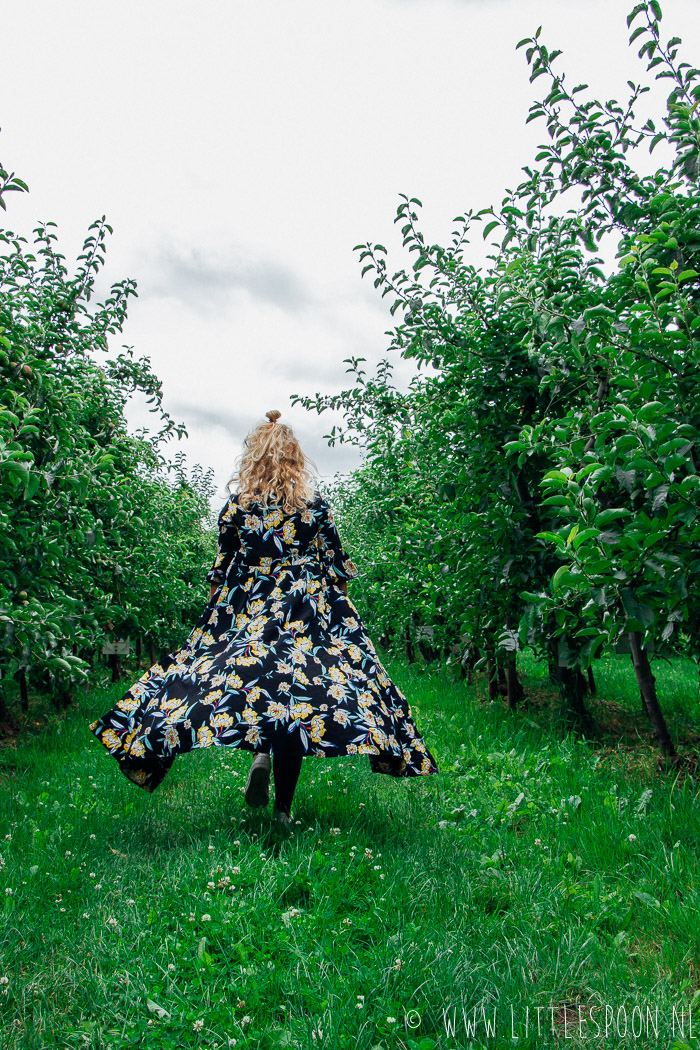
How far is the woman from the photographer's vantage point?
281cm

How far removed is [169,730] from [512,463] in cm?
300

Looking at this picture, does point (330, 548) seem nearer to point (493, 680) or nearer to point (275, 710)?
point (275, 710)

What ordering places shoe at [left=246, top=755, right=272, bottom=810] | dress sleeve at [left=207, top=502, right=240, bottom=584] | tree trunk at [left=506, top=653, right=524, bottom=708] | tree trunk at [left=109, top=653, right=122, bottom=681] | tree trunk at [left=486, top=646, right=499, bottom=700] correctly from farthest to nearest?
tree trunk at [left=109, top=653, right=122, bottom=681] → tree trunk at [left=486, top=646, right=499, bottom=700] → tree trunk at [left=506, top=653, right=524, bottom=708] → dress sleeve at [left=207, top=502, right=240, bottom=584] → shoe at [left=246, top=755, right=272, bottom=810]

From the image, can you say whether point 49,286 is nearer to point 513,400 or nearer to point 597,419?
point 513,400

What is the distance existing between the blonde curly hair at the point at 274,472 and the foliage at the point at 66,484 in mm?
869

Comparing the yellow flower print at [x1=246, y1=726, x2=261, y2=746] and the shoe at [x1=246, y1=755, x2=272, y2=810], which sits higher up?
the yellow flower print at [x1=246, y1=726, x2=261, y2=746]

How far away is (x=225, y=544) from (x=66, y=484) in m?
1.20

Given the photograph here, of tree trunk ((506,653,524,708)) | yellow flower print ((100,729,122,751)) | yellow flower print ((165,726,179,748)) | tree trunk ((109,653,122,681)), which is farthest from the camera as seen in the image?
tree trunk ((109,653,122,681))

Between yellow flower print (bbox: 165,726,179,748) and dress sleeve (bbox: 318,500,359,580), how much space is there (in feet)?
3.81

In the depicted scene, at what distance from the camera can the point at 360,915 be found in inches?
89.8

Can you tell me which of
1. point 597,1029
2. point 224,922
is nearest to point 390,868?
point 224,922

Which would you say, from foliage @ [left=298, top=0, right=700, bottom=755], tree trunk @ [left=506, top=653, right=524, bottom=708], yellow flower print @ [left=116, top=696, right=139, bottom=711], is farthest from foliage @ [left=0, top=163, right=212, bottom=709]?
tree trunk @ [left=506, top=653, right=524, bottom=708]

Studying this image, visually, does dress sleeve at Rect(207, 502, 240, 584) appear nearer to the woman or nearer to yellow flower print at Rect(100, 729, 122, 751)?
the woman

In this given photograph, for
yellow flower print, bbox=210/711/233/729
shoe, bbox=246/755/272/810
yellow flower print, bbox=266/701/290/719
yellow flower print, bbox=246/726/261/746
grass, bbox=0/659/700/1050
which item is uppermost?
yellow flower print, bbox=266/701/290/719
